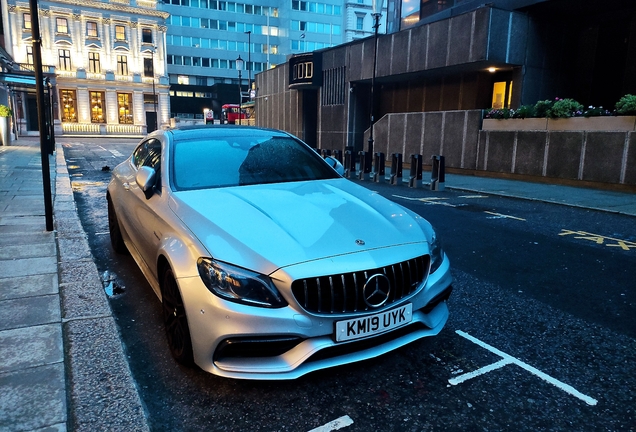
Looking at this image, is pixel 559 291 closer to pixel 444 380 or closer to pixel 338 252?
pixel 444 380

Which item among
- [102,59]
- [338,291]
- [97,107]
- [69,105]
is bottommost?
[338,291]

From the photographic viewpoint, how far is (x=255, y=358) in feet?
8.50

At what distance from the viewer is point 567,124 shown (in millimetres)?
13781

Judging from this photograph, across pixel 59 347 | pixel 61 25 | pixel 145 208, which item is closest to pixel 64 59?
pixel 61 25

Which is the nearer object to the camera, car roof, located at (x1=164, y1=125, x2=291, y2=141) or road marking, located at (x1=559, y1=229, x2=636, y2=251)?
car roof, located at (x1=164, y1=125, x2=291, y2=141)

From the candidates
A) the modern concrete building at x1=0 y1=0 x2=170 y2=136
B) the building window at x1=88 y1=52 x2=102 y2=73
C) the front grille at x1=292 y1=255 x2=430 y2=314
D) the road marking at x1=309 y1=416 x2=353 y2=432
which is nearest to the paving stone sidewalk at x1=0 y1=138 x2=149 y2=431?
the road marking at x1=309 y1=416 x2=353 y2=432

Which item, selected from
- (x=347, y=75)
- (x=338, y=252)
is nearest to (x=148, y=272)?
(x=338, y=252)

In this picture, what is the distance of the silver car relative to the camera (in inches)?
99.9

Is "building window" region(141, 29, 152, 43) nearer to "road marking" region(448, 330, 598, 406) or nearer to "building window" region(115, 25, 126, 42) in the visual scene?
"building window" region(115, 25, 126, 42)

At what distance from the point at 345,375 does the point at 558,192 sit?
11235 mm

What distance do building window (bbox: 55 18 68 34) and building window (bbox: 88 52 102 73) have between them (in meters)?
4.36

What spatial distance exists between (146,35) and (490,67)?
2633 inches

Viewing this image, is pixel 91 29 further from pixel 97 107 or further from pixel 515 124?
pixel 515 124

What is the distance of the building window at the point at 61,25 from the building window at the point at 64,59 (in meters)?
2.77
